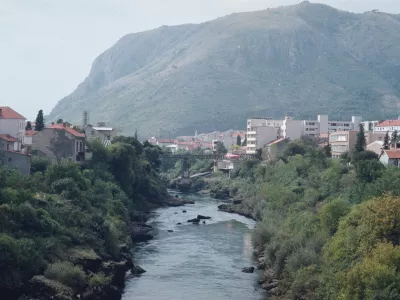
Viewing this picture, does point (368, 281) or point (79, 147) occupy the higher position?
point (79, 147)

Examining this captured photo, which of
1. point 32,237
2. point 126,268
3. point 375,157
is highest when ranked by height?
point 375,157

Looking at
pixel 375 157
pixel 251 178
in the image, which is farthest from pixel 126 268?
pixel 251 178

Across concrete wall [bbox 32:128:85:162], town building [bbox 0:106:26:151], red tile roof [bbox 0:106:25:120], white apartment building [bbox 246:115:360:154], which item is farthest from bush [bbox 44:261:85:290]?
white apartment building [bbox 246:115:360:154]

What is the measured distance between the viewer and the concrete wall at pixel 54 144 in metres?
60.5

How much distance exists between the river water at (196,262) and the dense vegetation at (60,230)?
210 centimetres

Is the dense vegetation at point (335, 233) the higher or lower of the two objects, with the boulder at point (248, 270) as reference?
higher

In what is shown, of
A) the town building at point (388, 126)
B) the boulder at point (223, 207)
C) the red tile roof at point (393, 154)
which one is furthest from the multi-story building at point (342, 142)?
the red tile roof at point (393, 154)

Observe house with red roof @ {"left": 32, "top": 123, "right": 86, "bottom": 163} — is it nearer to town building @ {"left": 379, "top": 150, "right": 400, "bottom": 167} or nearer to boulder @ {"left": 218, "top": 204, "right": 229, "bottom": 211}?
boulder @ {"left": 218, "top": 204, "right": 229, "bottom": 211}

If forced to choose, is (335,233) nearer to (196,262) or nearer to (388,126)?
(196,262)

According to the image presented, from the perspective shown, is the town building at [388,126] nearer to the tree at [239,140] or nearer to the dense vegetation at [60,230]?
the tree at [239,140]

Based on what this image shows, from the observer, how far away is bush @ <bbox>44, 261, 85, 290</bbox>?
33188 millimetres

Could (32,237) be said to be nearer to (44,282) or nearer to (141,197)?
(44,282)

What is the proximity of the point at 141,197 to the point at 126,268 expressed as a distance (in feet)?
114

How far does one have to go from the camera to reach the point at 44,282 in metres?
32.2
